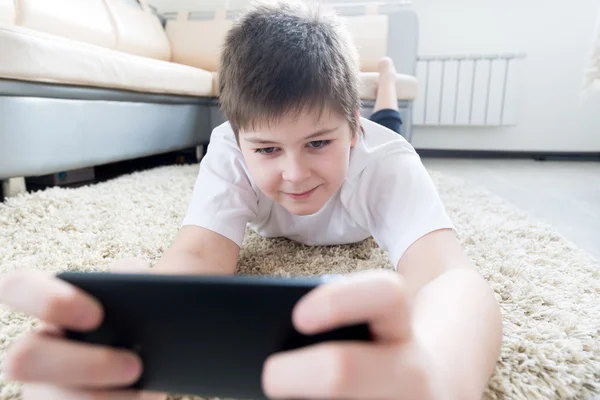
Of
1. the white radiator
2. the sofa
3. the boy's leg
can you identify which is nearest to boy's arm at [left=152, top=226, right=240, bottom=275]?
the sofa

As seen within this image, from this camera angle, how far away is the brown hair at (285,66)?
21.0 inches

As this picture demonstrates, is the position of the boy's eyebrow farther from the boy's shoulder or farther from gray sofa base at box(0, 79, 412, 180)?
gray sofa base at box(0, 79, 412, 180)

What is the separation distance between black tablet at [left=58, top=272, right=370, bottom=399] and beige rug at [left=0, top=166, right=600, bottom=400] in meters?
0.22

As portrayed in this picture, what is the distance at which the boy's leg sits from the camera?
1462 mm

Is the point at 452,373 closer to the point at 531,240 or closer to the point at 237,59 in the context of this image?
the point at 237,59

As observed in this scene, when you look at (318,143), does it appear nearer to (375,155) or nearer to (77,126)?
(375,155)

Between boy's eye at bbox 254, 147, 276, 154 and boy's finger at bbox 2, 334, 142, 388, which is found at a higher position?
boy's eye at bbox 254, 147, 276, 154

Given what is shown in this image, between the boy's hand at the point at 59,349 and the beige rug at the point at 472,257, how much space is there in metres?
0.20

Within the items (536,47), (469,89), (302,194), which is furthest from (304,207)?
(536,47)

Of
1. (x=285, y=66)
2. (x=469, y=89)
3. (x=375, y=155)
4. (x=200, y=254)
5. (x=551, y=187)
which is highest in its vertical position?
(x=285, y=66)

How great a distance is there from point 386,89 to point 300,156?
1.24 metres

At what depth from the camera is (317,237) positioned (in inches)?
30.4

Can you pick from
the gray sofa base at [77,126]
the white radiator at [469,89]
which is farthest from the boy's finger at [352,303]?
the white radiator at [469,89]

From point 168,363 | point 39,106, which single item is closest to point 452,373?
point 168,363
